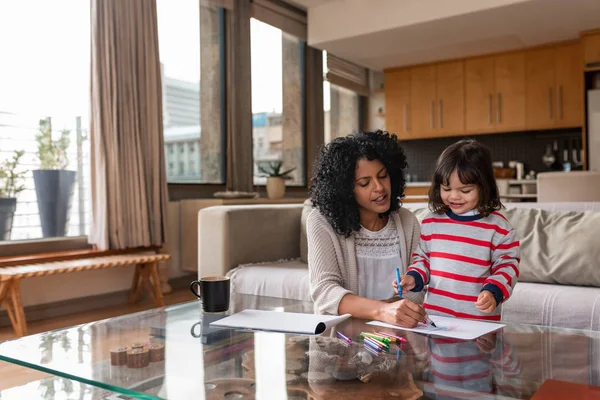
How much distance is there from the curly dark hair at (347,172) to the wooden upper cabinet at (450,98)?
202 inches

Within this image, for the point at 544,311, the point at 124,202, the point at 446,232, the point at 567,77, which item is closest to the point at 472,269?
the point at 446,232

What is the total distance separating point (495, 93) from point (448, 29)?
133 centimetres

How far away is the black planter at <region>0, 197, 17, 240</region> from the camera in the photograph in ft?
10.7

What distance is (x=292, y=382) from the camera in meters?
0.83

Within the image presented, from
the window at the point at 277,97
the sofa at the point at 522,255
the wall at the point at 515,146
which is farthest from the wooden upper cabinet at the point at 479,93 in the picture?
the sofa at the point at 522,255

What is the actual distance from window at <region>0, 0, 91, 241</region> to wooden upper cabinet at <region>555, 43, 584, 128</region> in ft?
15.0

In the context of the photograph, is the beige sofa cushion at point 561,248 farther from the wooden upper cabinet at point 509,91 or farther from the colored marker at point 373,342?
the wooden upper cabinet at point 509,91

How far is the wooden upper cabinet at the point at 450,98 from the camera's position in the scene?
6.27 meters

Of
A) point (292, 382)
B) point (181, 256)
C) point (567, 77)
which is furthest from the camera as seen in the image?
point (567, 77)

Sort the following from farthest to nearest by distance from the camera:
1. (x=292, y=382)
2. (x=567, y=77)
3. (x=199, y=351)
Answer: (x=567, y=77)
(x=199, y=351)
(x=292, y=382)

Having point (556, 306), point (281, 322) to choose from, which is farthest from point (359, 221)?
point (556, 306)

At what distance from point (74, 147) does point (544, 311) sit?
3.02 metres

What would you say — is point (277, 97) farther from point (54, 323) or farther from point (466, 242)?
point (466, 242)

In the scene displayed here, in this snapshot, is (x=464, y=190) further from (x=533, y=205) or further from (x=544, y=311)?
(x=533, y=205)
